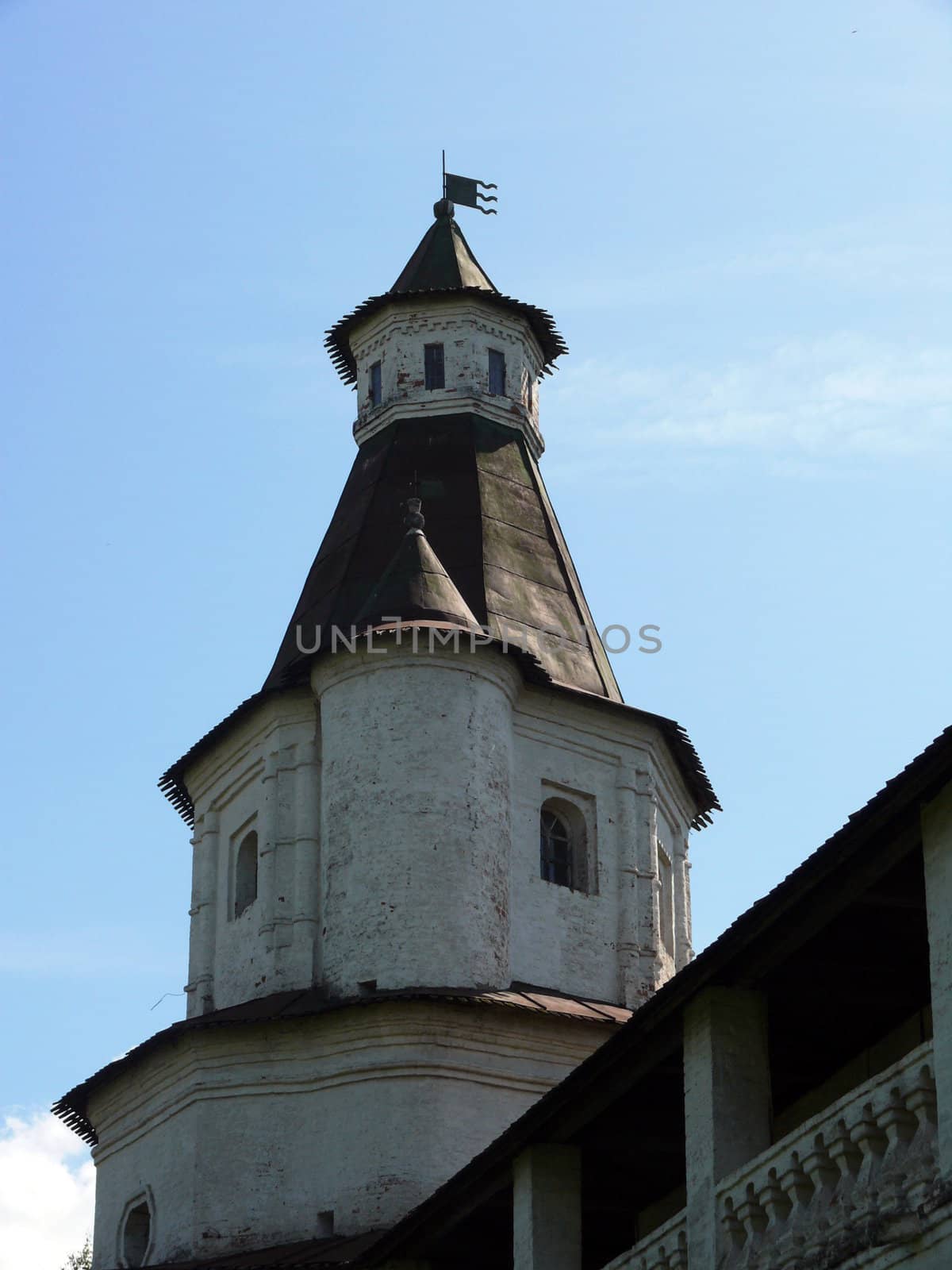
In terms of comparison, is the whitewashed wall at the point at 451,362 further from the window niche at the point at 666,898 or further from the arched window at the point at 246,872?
the arched window at the point at 246,872

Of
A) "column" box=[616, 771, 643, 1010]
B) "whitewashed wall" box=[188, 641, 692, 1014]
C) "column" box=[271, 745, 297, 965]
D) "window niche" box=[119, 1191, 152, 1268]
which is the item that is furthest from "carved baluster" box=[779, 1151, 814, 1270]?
"window niche" box=[119, 1191, 152, 1268]

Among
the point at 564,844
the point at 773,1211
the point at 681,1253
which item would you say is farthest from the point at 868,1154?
the point at 564,844

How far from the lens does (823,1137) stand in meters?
10.4

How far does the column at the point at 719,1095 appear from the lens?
11484mm

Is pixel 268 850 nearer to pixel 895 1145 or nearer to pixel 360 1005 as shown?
pixel 360 1005

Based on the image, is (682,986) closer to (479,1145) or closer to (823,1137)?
(823,1137)

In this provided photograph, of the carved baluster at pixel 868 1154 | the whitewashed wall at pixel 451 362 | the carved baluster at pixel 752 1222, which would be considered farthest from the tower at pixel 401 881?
the carved baluster at pixel 868 1154

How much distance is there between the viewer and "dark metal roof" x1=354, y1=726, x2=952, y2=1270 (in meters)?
10.2

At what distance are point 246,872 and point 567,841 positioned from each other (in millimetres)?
3065

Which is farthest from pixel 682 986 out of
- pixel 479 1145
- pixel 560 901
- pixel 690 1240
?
pixel 560 901

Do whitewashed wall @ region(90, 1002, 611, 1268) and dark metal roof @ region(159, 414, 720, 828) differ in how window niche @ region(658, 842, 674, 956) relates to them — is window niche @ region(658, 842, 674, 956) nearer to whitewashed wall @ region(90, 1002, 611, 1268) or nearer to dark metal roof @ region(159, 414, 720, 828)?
dark metal roof @ region(159, 414, 720, 828)

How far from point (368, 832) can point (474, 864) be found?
0.97 metres

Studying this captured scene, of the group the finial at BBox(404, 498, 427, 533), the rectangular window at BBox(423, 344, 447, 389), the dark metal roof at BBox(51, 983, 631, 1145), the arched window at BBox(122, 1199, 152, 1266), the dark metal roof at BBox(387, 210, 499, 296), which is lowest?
the arched window at BBox(122, 1199, 152, 1266)

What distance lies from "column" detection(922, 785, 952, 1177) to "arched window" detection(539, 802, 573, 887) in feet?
36.8
